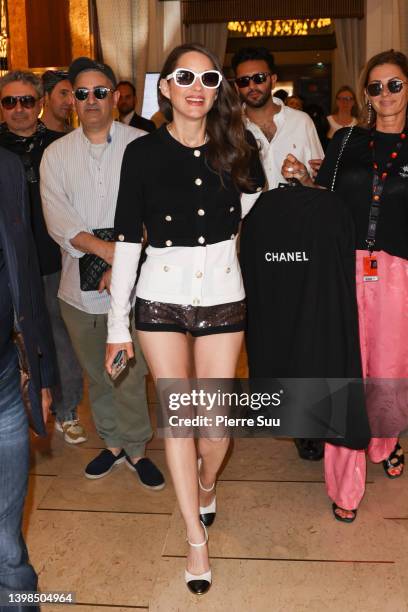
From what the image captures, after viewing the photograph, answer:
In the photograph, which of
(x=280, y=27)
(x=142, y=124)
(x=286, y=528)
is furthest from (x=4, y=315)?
(x=280, y=27)

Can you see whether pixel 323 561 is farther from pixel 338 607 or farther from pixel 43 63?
pixel 43 63

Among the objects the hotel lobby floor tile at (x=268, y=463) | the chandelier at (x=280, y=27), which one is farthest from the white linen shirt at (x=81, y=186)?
the chandelier at (x=280, y=27)

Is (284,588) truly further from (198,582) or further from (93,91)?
(93,91)

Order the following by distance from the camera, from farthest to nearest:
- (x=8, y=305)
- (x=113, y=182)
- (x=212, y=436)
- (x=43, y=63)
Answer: (x=43, y=63) < (x=113, y=182) < (x=212, y=436) < (x=8, y=305)

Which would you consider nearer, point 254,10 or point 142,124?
point 142,124

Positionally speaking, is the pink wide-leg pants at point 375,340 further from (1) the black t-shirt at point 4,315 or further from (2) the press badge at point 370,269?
(1) the black t-shirt at point 4,315

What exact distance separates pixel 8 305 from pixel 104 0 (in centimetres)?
889

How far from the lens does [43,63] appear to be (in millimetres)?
9133

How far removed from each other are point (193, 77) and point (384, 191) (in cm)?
93

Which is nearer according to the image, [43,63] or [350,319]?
[350,319]

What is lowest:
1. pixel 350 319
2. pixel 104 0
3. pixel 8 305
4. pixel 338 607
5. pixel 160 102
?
pixel 338 607

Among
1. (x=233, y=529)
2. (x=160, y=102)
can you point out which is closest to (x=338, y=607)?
(x=233, y=529)

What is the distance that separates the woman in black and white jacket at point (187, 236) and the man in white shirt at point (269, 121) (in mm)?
1046

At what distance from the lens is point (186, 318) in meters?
2.39
